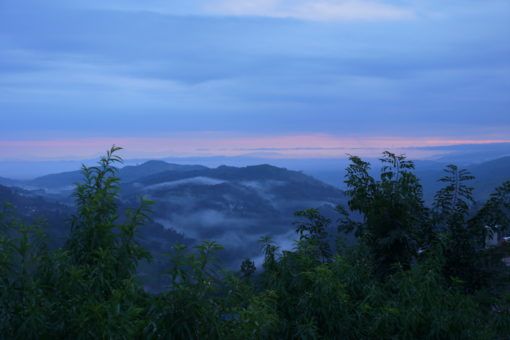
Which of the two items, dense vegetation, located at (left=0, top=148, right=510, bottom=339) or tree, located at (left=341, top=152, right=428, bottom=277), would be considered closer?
dense vegetation, located at (left=0, top=148, right=510, bottom=339)

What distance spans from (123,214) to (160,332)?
1322 millimetres

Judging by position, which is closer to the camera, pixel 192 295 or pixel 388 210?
pixel 192 295

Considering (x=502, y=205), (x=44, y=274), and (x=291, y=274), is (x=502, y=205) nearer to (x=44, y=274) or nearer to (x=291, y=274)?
(x=291, y=274)

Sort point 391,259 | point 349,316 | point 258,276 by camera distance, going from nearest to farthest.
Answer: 1. point 349,316
2. point 258,276
3. point 391,259

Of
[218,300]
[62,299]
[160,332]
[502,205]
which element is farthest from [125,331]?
[502,205]

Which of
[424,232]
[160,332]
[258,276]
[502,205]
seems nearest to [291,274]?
[258,276]

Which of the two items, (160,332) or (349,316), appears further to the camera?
(349,316)

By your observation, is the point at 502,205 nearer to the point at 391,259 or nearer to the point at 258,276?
the point at 391,259

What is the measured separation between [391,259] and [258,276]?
3169mm

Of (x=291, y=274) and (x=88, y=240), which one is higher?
(x=88, y=240)

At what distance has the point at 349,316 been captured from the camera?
5.95 metres

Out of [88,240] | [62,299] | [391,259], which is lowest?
[391,259]

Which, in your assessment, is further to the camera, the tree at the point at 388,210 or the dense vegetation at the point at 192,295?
the tree at the point at 388,210

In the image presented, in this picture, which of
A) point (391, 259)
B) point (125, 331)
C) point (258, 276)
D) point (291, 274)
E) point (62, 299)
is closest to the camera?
point (125, 331)
